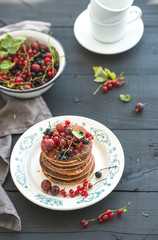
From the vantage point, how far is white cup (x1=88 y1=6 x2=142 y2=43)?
2008mm

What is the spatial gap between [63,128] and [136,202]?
49cm

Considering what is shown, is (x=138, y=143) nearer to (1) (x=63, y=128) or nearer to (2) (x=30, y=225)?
(1) (x=63, y=128)

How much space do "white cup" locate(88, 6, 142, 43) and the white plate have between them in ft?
1.94

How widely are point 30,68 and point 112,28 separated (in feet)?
1.77

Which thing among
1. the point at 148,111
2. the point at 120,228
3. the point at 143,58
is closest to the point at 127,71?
Result: the point at 143,58

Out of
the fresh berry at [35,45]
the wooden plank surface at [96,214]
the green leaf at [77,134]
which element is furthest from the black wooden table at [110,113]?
the green leaf at [77,134]

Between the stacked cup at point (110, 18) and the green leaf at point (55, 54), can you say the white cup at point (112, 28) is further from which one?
the green leaf at point (55, 54)

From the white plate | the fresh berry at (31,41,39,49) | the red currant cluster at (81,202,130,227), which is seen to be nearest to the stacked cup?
the fresh berry at (31,41,39,49)

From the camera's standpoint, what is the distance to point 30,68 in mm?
1972

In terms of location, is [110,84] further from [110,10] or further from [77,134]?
[77,134]

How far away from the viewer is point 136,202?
161 centimetres

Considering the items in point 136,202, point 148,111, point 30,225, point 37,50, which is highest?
point 37,50

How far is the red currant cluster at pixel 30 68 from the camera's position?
191cm

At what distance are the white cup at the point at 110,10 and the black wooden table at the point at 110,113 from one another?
0.87 feet
